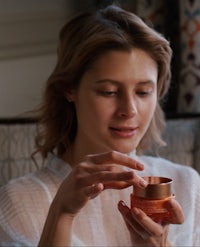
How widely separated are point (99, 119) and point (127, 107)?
2.9 inches

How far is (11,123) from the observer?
1771 millimetres

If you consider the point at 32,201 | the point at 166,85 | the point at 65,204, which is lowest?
the point at 32,201

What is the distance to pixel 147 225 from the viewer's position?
118 cm

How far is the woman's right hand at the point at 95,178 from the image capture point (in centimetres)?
110

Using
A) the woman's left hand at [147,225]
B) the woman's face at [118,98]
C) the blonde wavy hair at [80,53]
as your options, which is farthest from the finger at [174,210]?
the blonde wavy hair at [80,53]

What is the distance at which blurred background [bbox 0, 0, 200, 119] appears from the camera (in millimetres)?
2156

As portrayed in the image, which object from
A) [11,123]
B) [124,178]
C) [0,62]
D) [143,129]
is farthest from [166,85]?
[0,62]

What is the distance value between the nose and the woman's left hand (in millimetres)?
228

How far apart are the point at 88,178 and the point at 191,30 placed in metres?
1.18

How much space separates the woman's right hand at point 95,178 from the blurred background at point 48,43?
101 centimetres

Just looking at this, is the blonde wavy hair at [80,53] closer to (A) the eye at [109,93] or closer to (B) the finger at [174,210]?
(A) the eye at [109,93]

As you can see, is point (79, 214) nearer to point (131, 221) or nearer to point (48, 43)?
point (131, 221)

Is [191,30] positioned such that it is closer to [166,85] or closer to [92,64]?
[166,85]

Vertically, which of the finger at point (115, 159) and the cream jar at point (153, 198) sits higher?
the finger at point (115, 159)
